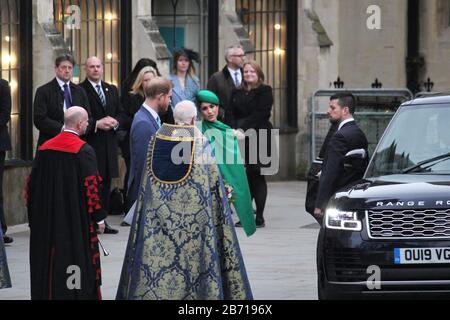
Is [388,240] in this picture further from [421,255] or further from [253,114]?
[253,114]

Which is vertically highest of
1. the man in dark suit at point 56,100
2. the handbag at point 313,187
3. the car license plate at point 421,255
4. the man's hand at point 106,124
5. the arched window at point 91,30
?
the arched window at point 91,30

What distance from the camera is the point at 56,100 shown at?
1736 centimetres

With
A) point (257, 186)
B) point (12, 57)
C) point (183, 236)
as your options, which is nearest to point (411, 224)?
point (183, 236)

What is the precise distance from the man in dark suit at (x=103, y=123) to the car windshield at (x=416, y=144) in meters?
5.52

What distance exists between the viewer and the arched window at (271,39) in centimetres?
2538

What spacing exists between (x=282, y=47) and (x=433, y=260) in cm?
1480

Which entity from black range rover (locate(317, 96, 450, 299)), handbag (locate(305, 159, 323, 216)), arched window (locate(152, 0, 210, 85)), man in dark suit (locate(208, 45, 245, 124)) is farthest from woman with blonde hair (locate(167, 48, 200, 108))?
black range rover (locate(317, 96, 450, 299))

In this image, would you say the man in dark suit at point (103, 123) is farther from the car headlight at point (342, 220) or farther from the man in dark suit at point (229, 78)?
the car headlight at point (342, 220)

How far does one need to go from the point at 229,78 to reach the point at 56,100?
305cm

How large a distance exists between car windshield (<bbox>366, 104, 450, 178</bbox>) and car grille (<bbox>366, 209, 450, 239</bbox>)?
3.01 feet

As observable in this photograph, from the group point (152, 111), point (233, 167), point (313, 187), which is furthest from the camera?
point (233, 167)

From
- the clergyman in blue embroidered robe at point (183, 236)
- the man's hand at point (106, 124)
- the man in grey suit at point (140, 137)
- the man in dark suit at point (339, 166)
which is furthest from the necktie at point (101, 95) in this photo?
the clergyman in blue embroidered robe at point (183, 236)

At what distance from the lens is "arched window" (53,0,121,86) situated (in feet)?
68.1

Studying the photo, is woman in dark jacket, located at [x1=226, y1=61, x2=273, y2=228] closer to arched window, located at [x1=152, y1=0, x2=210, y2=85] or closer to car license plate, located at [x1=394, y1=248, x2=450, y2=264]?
arched window, located at [x1=152, y1=0, x2=210, y2=85]
